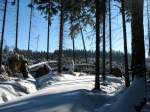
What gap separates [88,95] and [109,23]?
22211 millimetres

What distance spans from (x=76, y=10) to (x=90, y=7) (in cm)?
237

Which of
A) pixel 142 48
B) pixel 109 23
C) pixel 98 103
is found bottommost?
pixel 98 103

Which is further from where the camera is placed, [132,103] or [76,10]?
[76,10]

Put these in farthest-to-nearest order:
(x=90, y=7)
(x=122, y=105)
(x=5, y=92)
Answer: (x=90, y=7) → (x=5, y=92) → (x=122, y=105)

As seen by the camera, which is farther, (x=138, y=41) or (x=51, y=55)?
(x=51, y=55)

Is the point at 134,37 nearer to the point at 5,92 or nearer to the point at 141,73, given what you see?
the point at 141,73

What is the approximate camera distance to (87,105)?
45.1ft

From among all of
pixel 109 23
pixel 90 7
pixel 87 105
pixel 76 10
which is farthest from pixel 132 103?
pixel 109 23

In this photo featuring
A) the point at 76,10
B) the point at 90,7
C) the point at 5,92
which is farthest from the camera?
the point at 76,10

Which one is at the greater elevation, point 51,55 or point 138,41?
point 51,55

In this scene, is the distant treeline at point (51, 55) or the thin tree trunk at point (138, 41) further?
the distant treeline at point (51, 55)

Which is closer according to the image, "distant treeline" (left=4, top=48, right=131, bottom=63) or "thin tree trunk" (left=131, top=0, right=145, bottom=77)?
"thin tree trunk" (left=131, top=0, right=145, bottom=77)

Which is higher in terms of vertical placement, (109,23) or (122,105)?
(109,23)

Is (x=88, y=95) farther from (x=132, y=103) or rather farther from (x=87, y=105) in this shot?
(x=132, y=103)
